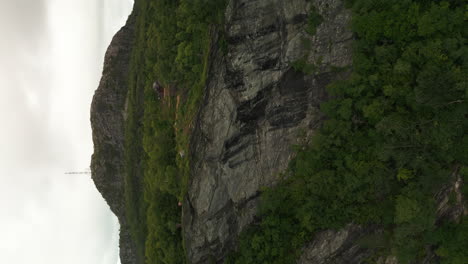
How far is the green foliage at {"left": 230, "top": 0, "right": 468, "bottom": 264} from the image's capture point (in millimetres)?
30000

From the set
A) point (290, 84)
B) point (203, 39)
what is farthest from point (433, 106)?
point (203, 39)

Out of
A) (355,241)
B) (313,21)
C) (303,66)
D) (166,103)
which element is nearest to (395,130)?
(303,66)

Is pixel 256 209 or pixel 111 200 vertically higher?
pixel 256 209

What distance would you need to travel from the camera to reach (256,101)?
124 feet

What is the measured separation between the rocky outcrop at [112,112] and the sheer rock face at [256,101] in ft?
84.4

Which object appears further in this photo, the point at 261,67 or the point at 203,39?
the point at 203,39

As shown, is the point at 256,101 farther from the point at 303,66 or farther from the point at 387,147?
the point at 387,147

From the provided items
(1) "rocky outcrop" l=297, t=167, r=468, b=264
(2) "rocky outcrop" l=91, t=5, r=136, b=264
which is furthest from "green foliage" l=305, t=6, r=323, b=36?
(2) "rocky outcrop" l=91, t=5, r=136, b=264

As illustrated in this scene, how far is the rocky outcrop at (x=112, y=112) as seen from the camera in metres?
61.5

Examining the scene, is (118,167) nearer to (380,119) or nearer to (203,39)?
(203,39)

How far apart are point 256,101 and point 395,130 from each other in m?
13.8

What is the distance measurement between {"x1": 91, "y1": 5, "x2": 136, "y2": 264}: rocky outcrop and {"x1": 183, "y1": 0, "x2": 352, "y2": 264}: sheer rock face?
1012 inches

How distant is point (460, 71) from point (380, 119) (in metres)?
7.25

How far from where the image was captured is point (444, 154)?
3112cm
